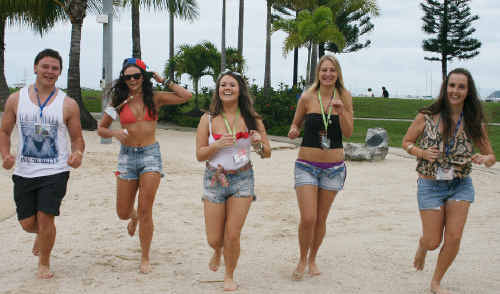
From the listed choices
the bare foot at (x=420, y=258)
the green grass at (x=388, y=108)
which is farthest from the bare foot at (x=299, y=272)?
the green grass at (x=388, y=108)

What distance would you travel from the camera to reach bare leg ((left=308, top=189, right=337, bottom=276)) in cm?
426

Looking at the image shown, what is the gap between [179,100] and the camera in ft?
15.4

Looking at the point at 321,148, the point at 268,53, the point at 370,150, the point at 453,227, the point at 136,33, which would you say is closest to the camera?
the point at 453,227

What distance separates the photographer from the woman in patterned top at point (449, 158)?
3805 mm

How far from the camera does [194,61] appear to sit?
2453 cm

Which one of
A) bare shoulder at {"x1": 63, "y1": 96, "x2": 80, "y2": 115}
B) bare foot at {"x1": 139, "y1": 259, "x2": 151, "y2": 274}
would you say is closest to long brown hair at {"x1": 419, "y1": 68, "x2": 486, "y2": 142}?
bare foot at {"x1": 139, "y1": 259, "x2": 151, "y2": 274}

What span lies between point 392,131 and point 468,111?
19.8m

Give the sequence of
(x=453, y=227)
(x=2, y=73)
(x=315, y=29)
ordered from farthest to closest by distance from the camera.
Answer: (x=315, y=29) → (x=2, y=73) → (x=453, y=227)

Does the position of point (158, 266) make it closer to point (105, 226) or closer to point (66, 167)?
point (66, 167)

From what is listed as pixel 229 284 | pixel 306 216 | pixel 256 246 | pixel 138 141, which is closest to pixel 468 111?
pixel 306 216

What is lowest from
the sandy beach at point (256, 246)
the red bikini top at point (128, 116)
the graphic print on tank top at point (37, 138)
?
the sandy beach at point (256, 246)

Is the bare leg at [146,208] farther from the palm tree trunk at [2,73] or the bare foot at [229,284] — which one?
the palm tree trunk at [2,73]

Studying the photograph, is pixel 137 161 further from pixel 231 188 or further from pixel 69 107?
pixel 231 188

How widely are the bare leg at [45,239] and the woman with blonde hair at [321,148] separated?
6.35ft
